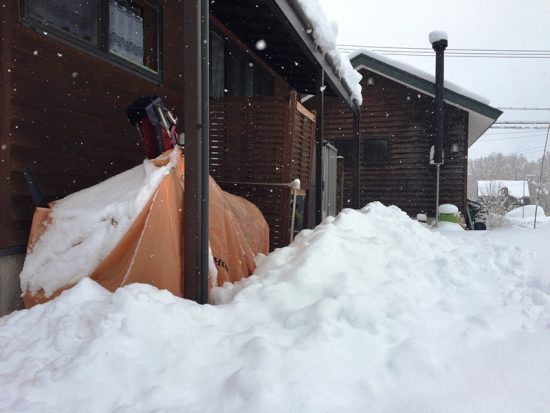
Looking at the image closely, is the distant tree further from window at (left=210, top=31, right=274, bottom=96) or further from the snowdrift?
the snowdrift

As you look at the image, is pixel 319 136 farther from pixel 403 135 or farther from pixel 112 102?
pixel 403 135

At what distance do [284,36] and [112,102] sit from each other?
313cm

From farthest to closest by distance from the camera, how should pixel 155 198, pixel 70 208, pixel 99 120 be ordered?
pixel 99 120 < pixel 70 208 < pixel 155 198

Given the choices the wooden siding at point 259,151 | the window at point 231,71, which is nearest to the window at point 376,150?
the window at point 231,71

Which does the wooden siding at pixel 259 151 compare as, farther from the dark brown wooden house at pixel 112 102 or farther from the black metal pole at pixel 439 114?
the black metal pole at pixel 439 114

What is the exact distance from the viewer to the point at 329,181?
29.7 feet

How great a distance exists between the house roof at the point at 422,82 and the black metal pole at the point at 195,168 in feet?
38.9

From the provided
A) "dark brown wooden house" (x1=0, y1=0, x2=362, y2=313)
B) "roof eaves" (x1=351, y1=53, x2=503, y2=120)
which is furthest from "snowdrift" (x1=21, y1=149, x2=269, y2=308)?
"roof eaves" (x1=351, y1=53, x2=503, y2=120)

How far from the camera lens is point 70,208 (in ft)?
10.5

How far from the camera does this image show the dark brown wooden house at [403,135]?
13688 millimetres

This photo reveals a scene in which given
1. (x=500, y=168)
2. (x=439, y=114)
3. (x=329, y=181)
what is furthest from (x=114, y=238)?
Answer: (x=500, y=168)

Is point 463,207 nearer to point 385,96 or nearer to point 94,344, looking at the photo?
point 385,96

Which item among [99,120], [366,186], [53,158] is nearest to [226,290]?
[53,158]

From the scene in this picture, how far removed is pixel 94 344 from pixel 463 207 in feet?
44.1
